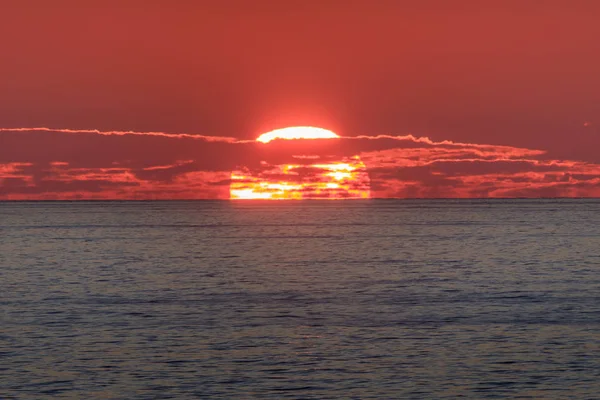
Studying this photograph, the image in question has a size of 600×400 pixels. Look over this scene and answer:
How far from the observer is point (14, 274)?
77000 millimetres

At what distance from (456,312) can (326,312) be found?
6.46 metres

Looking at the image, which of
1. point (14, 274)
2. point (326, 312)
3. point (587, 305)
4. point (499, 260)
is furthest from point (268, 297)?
point (499, 260)

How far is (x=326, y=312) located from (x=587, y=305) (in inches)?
546

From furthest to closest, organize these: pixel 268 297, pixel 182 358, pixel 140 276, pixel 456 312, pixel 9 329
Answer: pixel 140 276 < pixel 268 297 < pixel 456 312 < pixel 9 329 < pixel 182 358

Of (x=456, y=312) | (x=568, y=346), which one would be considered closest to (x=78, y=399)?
(x=568, y=346)

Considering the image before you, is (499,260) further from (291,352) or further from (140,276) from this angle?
(291,352)

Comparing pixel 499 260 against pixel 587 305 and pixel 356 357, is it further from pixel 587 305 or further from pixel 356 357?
pixel 356 357

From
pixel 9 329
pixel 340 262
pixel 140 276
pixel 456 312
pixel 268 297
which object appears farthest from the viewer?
pixel 340 262

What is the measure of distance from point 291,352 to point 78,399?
384 inches

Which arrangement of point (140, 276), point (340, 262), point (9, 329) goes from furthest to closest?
point (340, 262)
point (140, 276)
point (9, 329)

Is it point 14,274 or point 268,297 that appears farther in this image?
point 14,274

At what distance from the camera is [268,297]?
5806 centimetres

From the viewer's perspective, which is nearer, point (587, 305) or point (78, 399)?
point (78, 399)

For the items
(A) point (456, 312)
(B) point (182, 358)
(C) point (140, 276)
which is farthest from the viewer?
A: (C) point (140, 276)
